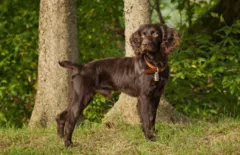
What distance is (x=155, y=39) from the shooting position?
5.71m

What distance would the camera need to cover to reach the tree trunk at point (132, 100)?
6.64 metres

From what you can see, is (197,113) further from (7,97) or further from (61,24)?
(7,97)

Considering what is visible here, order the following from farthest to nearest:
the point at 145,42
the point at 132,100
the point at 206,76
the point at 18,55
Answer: the point at 18,55 → the point at 206,76 → the point at 132,100 → the point at 145,42

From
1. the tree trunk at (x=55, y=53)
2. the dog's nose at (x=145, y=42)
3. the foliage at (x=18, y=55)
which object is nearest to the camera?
the dog's nose at (x=145, y=42)

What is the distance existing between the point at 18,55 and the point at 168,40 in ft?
12.6

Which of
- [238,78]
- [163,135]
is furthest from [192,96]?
[163,135]

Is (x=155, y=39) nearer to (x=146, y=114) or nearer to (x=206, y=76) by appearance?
(x=146, y=114)

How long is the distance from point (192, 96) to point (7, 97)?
365cm

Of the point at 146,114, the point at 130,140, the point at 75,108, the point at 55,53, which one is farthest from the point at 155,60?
the point at 55,53

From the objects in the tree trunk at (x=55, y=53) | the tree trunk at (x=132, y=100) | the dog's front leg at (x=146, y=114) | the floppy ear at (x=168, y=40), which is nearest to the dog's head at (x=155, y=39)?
the floppy ear at (x=168, y=40)

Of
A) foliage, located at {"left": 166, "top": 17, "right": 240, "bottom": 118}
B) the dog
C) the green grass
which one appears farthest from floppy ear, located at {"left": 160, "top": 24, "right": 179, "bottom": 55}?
foliage, located at {"left": 166, "top": 17, "right": 240, "bottom": 118}

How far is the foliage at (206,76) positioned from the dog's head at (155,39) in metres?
1.34

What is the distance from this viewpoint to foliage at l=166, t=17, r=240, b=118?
7.44 metres

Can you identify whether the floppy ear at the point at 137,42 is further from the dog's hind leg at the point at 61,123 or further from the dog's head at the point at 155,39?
the dog's hind leg at the point at 61,123
